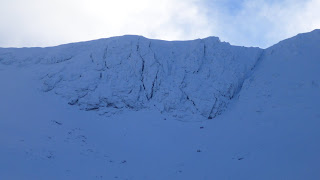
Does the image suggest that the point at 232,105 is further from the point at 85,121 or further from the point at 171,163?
the point at 85,121

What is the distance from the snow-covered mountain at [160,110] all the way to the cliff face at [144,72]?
8 cm

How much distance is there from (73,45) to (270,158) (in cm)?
1936

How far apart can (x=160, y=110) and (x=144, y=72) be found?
13.0ft

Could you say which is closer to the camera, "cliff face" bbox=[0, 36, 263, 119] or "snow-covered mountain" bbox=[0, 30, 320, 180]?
"snow-covered mountain" bbox=[0, 30, 320, 180]

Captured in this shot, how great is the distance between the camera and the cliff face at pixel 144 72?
77.3ft

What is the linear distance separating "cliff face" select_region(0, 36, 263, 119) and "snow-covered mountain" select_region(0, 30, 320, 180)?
81mm

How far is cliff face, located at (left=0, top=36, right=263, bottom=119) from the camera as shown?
23.5m

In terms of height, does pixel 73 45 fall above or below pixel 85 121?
above

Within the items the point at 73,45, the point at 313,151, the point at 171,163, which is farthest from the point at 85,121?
the point at 313,151

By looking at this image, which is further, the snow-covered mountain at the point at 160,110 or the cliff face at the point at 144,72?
the cliff face at the point at 144,72

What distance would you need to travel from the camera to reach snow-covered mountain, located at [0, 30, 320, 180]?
1716cm

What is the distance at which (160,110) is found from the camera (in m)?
23.2

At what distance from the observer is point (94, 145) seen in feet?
64.5

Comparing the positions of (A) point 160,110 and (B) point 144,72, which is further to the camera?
(B) point 144,72
